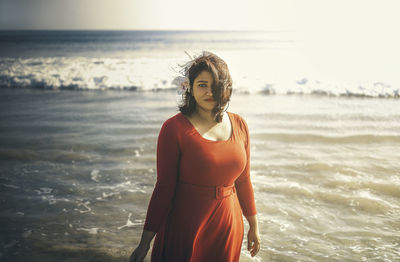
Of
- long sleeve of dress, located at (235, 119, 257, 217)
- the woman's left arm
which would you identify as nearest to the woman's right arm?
long sleeve of dress, located at (235, 119, 257, 217)

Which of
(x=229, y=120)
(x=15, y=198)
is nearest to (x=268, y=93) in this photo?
(x=15, y=198)

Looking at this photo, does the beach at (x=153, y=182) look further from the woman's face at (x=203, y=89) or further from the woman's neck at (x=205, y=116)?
the woman's face at (x=203, y=89)

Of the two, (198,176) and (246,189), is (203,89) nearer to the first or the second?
(198,176)

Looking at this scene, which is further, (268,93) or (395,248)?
(268,93)

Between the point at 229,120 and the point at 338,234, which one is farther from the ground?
the point at 229,120

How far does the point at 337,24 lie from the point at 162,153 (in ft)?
170

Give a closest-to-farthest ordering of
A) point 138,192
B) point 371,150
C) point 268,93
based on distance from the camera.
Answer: point 138,192 < point 371,150 < point 268,93

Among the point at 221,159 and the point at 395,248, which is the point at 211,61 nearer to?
the point at 221,159

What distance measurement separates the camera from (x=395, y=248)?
3.80 metres

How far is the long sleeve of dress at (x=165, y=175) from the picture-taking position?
1756 millimetres

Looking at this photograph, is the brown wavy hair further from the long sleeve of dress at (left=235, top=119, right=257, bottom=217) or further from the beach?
the beach

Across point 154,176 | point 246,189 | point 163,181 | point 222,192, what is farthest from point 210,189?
point 154,176

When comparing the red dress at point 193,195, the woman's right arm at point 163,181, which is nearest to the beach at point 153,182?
the red dress at point 193,195

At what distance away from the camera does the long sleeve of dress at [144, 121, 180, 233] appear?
69.1 inches
